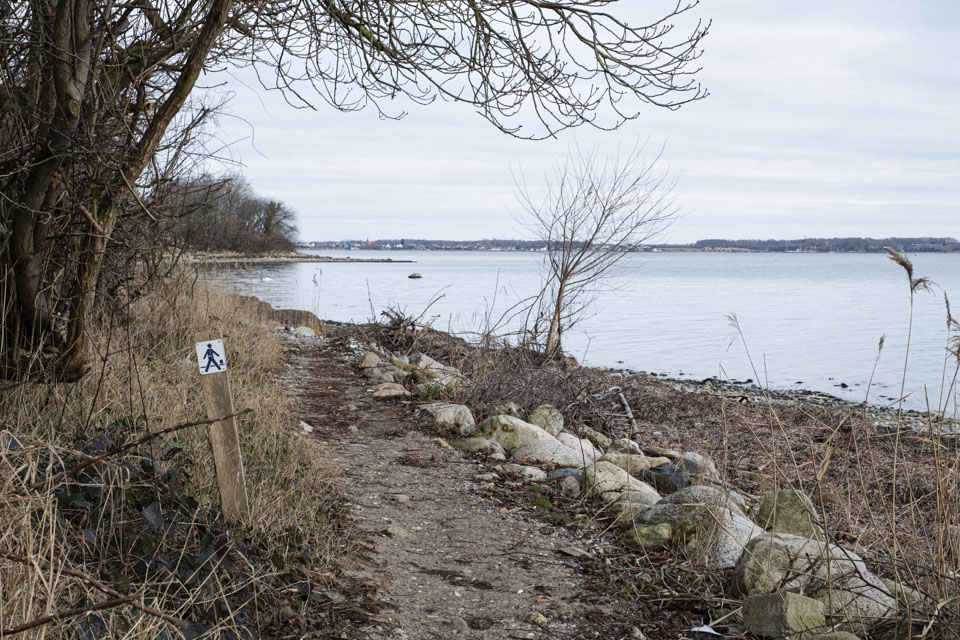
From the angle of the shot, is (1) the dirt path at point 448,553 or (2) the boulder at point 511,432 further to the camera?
(2) the boulder at point 511,432

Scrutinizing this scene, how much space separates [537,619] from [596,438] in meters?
5.15

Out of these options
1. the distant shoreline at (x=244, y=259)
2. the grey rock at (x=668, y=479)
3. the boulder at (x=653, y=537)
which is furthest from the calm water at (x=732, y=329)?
the boulder at (x=653, y=537)

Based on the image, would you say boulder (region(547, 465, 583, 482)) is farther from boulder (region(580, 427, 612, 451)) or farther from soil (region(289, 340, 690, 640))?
boulder (region(580, 427, 612, 451))

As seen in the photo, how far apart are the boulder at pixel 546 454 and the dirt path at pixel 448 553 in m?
0.52

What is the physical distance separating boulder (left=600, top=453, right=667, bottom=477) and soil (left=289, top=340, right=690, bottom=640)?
1.18 metres

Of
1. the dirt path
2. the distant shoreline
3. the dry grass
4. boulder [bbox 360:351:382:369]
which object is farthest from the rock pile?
the distant shoreline

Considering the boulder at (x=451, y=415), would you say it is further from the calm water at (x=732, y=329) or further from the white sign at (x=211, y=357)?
the white sign at (x=211, y=357)

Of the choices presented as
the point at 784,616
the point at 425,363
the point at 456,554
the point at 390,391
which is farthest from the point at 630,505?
the point at 425,363

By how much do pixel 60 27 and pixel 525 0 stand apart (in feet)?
10.3

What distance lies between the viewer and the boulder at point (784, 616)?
348 centimetres

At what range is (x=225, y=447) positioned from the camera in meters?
3.76

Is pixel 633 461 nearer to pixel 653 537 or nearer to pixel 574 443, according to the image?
pixel 574 443

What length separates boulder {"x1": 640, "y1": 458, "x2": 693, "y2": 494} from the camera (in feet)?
22.2

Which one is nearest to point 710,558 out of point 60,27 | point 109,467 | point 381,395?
point 109,467
